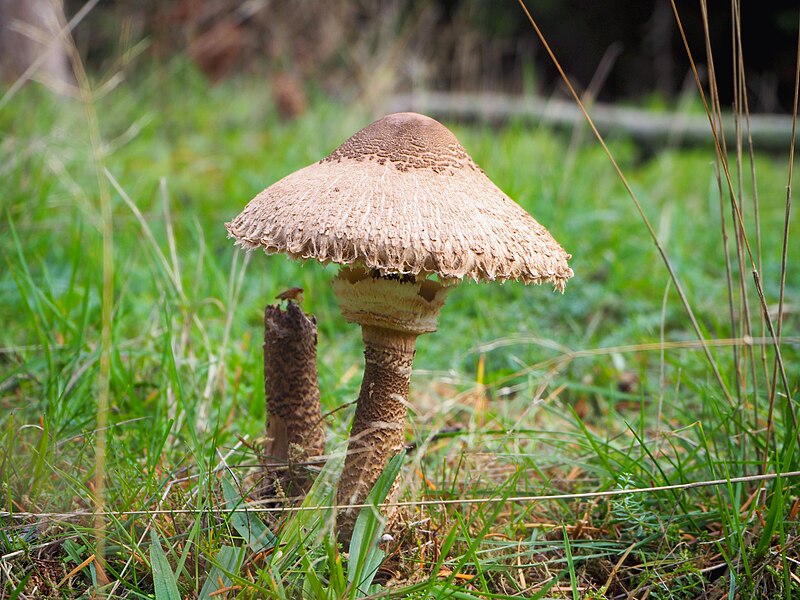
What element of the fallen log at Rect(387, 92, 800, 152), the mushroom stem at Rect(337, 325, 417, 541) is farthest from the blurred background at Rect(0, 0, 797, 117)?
the mushroom stem at Rect(337, 325, 417, 541)

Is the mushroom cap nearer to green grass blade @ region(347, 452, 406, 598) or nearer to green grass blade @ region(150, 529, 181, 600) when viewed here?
green grass blade @ region(347, 452, 406, 598)

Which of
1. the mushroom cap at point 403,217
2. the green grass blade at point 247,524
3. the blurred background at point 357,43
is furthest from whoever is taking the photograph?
the blurred background at point 357,43

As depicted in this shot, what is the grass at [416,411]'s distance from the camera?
4.94 ft

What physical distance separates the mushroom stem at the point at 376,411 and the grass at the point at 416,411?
0.08m

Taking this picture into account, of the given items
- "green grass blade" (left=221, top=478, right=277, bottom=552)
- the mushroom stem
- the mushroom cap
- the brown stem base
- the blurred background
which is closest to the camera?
the mushroom cap

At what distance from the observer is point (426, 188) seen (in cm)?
145

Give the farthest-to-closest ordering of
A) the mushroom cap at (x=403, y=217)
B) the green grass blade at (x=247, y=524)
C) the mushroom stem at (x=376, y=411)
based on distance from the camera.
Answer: the mushroom stem at (x=376, y=411) < the green grass blade at (x=247, y=524) < the mushroom cap at (x=403, y=217)

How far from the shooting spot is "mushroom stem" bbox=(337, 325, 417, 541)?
1648 millimetres

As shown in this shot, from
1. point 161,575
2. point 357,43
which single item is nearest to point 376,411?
point 161,575

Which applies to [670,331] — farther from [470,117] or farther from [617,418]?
[470,117]

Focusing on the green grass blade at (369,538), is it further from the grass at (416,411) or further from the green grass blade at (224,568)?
the green grass blade at (224,568)

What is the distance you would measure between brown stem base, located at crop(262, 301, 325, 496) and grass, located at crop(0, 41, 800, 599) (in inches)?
3.6

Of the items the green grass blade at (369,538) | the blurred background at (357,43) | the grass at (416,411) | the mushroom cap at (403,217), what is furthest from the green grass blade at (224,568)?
the blurred background at (357,43)

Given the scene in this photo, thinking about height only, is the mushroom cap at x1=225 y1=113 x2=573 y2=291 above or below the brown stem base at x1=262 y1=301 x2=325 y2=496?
above
